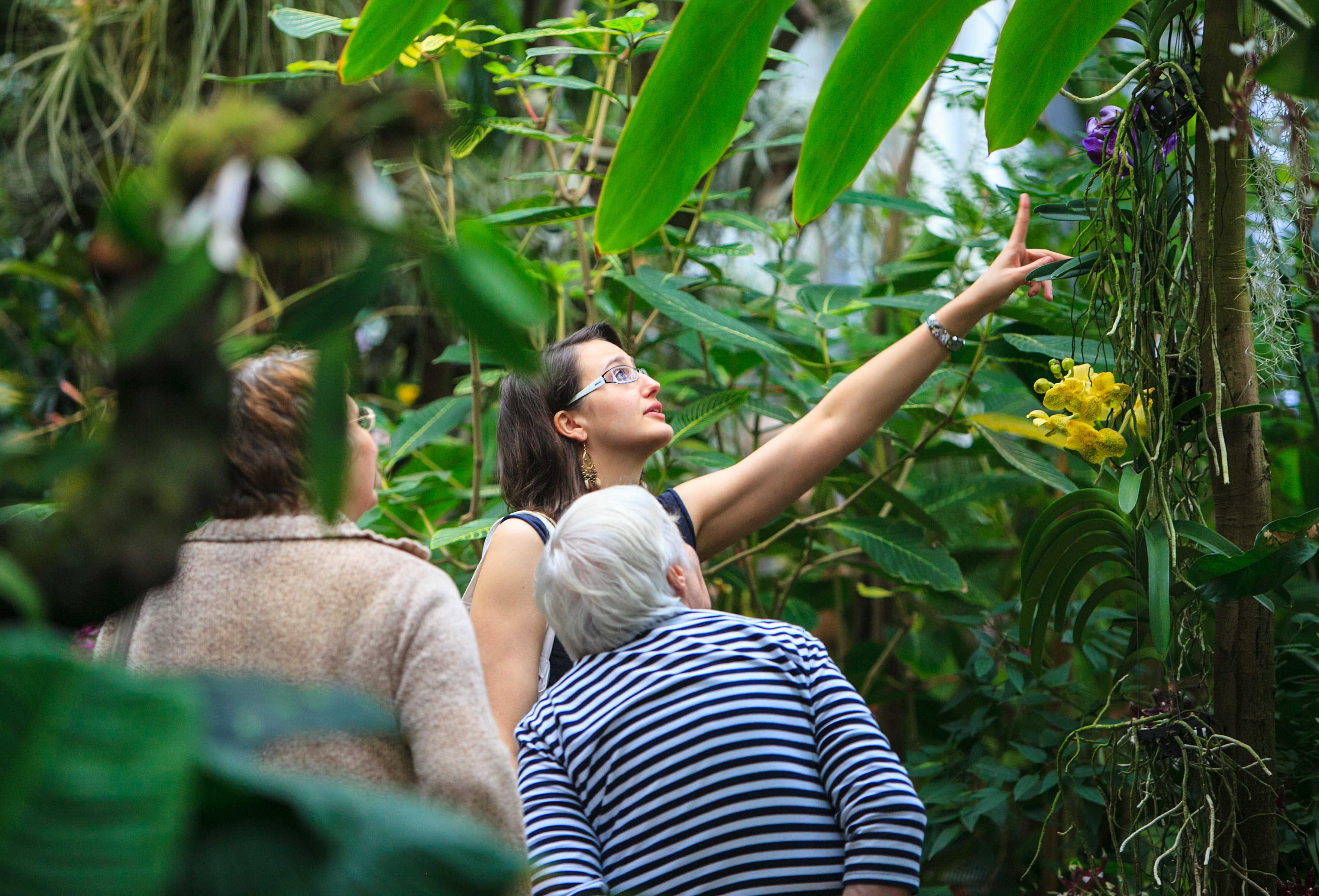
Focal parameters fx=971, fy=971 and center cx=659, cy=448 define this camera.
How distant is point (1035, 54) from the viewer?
33.0 inches

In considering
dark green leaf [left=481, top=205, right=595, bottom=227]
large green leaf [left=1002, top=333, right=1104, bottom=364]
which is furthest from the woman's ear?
large green leaf [left=1002, top=333, right=1104, bottom=364]

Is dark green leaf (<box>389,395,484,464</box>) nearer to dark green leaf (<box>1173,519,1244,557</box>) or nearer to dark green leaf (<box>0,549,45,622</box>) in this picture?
dark green leaf (<box>1173,519,1244,557</box>)

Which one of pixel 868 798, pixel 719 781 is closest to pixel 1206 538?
pixel 868 798

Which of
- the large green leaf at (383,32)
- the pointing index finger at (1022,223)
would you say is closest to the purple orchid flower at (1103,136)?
the pointing index finger at (1022,223)

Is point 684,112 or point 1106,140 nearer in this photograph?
point 684,112

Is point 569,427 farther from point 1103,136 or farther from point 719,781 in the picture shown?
point 1103,136

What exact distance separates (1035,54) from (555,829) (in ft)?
2.81

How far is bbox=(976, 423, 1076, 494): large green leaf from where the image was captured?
5.08 ft

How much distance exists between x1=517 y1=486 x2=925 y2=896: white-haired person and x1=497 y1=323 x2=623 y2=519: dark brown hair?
386 millimetres

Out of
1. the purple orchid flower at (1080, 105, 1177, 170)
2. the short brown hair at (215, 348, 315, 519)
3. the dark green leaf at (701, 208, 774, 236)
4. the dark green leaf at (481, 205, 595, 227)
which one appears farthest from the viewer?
the dark green leaf at (701, 208, 774, 236)

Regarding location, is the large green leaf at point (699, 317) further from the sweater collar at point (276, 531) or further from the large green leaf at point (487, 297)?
the large green leaf at point (487, 297)

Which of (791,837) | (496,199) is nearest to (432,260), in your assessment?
(791,837)

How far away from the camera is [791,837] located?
3.09 ft

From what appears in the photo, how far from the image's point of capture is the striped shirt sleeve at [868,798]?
3.01ft
